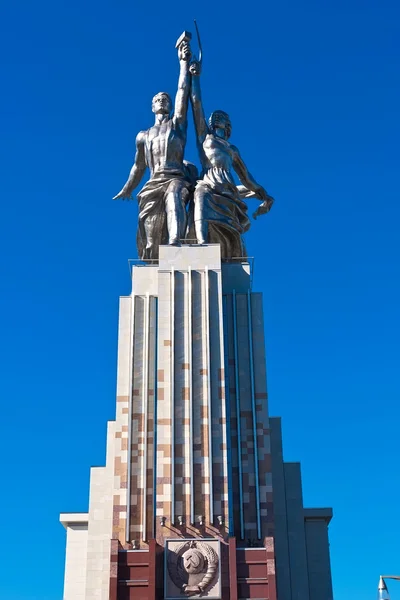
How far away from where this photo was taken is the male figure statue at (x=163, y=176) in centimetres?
3750

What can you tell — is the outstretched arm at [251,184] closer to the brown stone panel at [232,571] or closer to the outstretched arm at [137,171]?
the outstretched arm at [137,171]

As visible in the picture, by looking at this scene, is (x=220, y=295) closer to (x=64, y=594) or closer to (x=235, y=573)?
(x=235, y=573)

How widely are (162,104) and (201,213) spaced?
19.9 feet

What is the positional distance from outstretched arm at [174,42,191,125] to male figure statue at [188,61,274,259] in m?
0.34

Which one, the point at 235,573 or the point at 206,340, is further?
the point at 206,340

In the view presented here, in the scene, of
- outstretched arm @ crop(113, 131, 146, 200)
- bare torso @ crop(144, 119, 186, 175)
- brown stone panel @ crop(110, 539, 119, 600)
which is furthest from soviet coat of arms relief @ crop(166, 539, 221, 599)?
outstretched arm @ crop(113, 131, 146, 200)

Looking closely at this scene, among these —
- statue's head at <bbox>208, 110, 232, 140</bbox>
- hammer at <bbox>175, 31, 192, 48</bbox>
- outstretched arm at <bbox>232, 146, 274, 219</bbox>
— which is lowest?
outstretched arm at <bbox>232, 146, 274, 219</bbox>

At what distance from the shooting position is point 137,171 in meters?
40.3

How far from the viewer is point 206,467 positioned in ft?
101

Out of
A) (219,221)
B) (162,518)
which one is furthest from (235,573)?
(219,221)

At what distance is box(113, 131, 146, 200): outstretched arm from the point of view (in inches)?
1559

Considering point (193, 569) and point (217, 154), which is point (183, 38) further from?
point (193, 569)

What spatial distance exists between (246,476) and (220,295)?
7.08 meters

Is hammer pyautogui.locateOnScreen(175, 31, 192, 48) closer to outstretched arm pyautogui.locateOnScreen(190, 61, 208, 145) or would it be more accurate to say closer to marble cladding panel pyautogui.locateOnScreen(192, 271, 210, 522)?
outstretched arm pyautogui.locateOnScreen(190, 61, 208, 145)
